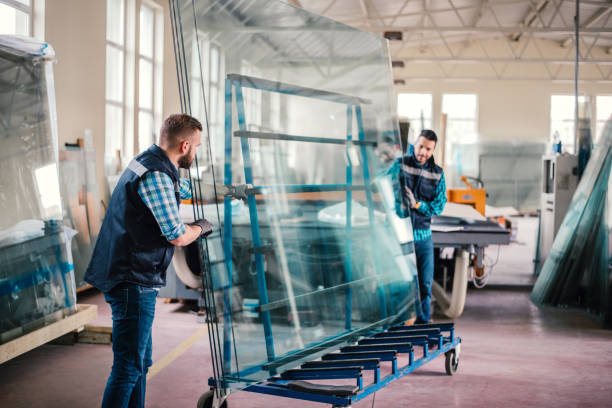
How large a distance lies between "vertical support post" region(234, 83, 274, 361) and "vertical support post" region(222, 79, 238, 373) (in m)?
0.07

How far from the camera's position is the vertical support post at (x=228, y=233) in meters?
2.65

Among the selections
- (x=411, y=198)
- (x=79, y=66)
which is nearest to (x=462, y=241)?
(x=411, y=198)

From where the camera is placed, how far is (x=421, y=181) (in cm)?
448

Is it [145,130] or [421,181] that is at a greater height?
[145,130]

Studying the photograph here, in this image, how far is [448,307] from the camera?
17.9ft

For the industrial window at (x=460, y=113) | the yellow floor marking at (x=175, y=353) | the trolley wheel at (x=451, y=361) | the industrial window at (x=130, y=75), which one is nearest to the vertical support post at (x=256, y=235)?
the yellow floor marking at (x=175, y=353)

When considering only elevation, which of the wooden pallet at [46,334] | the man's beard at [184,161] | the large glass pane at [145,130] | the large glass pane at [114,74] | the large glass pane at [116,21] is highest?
the large glass pane at [116,21]

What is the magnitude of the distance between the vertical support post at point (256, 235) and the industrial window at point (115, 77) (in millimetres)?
5429

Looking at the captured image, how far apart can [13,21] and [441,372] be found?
5036mm

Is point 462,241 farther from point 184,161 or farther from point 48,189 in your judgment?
point 48,189

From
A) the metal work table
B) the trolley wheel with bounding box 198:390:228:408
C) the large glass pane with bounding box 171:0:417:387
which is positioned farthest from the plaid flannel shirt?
the metal work table

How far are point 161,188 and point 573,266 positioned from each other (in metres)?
4.83

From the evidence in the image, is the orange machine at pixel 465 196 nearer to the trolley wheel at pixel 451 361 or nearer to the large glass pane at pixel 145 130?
the trolley wheel at pixel 451 361

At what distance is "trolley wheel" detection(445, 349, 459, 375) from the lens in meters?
3.82
